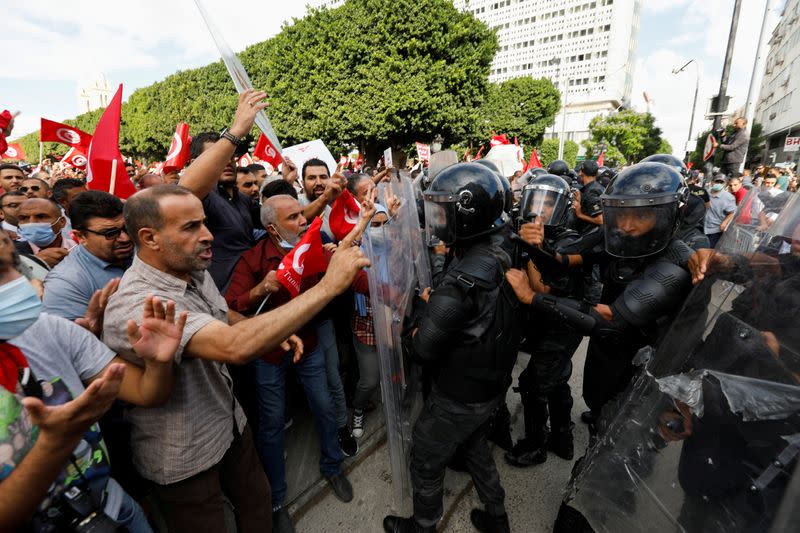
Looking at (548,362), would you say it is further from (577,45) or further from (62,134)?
(577,45)

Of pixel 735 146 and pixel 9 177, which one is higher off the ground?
pixel 9 177

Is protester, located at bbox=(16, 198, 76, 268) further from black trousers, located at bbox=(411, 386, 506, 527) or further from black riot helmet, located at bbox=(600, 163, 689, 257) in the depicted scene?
black riot helmet, located at bbox=(600, 163, 689, 257)

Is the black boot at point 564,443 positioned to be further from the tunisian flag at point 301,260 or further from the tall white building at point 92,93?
the tall white building at point 92,93

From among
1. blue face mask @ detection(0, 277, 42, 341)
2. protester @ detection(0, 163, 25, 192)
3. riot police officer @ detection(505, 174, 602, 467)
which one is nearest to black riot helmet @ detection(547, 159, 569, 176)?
riot police officer @ detection(505, 174, 602, 467)

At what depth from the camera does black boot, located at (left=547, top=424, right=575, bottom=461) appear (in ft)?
9.25

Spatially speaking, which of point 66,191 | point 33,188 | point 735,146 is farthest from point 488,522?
point 735,146

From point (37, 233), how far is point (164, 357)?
243 centimetres

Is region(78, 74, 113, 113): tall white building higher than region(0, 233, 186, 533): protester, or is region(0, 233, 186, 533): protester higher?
region(78, 74, 113, 113): tall white building

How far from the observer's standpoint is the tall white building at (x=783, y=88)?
99.8ft

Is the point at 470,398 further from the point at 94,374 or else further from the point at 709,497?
the point at 94,374

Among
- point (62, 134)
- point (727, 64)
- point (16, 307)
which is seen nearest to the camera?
point (16, 307)

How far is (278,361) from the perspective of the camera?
2.38m

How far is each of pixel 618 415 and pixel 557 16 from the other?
82857mm

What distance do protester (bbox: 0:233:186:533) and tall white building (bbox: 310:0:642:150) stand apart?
2813 inches
